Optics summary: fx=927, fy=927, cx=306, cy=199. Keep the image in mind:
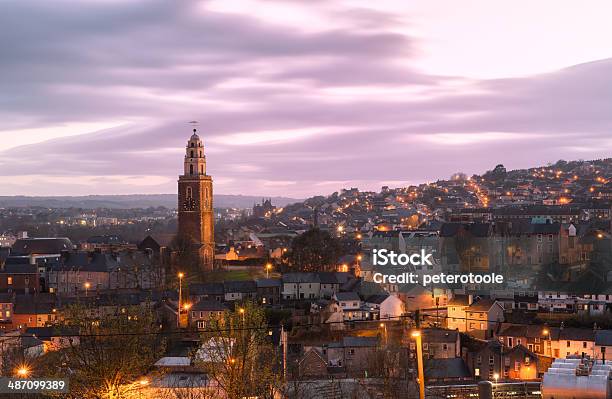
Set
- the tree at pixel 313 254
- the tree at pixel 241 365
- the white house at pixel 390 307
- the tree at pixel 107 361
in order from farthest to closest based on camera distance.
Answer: the tree at pixel 313 254 → the white house at pixel 390 307 → the tree at pixel 241 365 → the tree at pixel 107 361

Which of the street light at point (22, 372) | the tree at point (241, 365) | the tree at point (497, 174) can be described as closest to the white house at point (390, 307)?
the tree at point (241, 365)

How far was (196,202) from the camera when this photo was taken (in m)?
75.9

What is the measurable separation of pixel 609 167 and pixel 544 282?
14065 cm

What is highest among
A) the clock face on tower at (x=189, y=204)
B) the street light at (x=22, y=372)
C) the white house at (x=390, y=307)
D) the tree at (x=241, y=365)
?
the clock face on tower at (x=189, y=204)

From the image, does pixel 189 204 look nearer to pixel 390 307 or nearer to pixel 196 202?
pixel 196 202

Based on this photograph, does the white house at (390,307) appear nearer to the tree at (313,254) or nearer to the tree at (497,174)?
the tree at (313,254)

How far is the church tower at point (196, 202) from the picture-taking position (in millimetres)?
74238

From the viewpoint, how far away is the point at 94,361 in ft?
71.6

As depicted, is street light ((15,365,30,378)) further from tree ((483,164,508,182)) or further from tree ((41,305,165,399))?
tree ((483,164,508,182))

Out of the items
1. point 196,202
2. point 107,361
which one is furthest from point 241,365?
point 196,202

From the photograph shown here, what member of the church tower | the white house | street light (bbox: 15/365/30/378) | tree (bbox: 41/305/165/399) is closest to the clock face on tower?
the church tower

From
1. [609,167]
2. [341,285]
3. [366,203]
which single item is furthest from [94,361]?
[609,167]

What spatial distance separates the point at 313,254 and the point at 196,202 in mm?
15020

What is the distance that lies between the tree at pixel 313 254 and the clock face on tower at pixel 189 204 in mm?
11422
